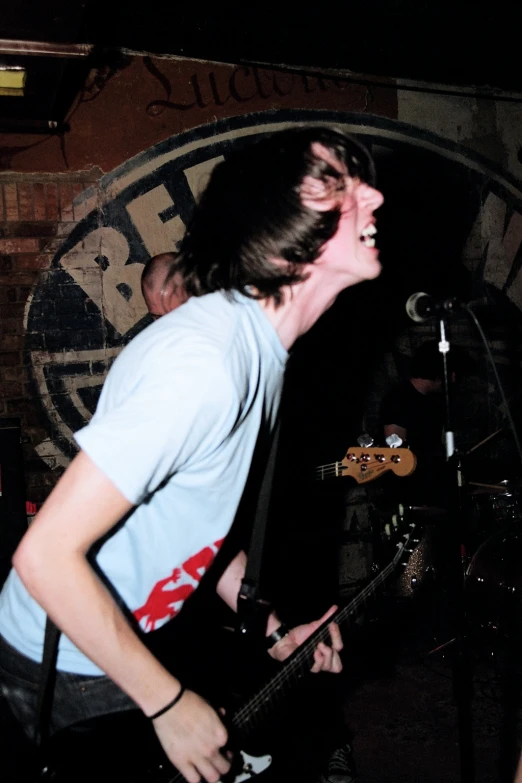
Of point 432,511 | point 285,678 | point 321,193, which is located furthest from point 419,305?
point 432,511

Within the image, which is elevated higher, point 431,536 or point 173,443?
point 173,443

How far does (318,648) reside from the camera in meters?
1.91

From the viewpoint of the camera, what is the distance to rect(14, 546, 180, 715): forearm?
1077 mm

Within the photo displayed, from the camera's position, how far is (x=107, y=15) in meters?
4.11

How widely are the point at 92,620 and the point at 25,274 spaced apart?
3652 mm

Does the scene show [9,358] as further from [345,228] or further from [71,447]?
[345,228]

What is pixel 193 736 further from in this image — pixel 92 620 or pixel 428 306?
pixel 428 306

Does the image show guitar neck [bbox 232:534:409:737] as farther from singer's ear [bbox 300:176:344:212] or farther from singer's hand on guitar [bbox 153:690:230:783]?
singer's ear [bbox 300:176:344:212]

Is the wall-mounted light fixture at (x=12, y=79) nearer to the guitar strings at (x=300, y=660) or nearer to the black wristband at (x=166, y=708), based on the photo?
the guitar strings at (x=300, y=660)

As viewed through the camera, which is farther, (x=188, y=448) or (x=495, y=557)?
(x=495, y=557)

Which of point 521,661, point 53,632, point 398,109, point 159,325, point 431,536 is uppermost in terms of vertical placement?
point 398,109

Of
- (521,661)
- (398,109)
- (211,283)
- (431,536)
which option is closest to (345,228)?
(211,283)

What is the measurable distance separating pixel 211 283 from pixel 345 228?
0.36 metres

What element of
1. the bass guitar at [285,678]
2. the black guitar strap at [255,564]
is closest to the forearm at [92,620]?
the bass guitar at [285,678]
